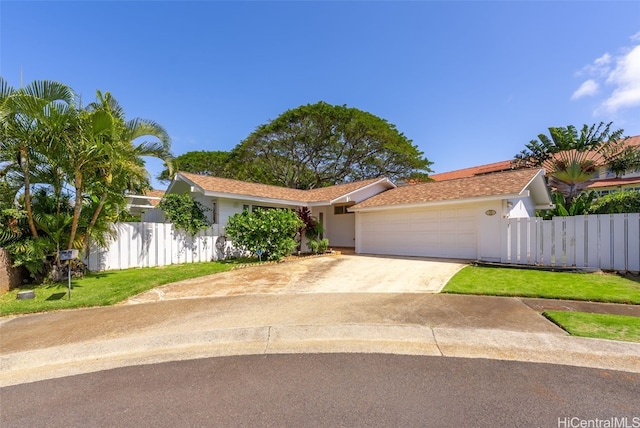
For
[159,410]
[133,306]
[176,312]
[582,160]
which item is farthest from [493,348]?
[582,160]

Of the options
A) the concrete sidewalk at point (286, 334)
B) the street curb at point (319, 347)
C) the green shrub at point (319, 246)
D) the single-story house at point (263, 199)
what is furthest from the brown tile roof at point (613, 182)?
the street curb at point (319, 347)

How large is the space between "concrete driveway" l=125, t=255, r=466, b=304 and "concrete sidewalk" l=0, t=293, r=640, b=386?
46.0 inches

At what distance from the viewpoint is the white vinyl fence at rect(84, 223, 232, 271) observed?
35.7ft

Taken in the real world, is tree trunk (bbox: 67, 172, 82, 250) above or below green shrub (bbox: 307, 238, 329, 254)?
above

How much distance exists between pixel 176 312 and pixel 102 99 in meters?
6.55

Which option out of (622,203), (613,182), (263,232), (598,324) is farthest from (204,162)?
(613,182)

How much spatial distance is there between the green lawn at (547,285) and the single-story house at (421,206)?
252cm

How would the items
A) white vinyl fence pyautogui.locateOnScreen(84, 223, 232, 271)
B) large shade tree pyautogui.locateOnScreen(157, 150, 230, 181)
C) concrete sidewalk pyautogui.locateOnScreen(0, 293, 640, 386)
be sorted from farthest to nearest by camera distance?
large shade tree pyautogui.locateOnScreen(157, 150, 230, 181) → white vinyl fence pyautogui.locateOnScreen(84, 223, 232, 271) → concrete sidewalk pyautogui.locateOnScreen(0, 293, 640, 386)

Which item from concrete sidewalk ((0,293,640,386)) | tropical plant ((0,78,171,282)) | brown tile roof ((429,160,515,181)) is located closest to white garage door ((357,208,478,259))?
concrete sidewalk ((0,293,640,386))

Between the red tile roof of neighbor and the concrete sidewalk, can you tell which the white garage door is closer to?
the concrete sidewalk

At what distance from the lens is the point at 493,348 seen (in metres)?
4.24

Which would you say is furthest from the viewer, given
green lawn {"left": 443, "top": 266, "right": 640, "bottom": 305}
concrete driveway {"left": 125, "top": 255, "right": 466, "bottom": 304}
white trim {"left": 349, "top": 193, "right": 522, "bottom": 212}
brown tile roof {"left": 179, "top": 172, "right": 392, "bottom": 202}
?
brown tile roof {"left": 179, "top": 172, "right": 392, "bottom": 202}

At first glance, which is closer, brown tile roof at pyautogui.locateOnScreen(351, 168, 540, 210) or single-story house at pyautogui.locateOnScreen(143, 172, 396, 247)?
brown tile roof at pyautogui.locateOnScreen(351, 168, 540, 210)

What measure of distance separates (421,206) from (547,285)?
6.48 metres
